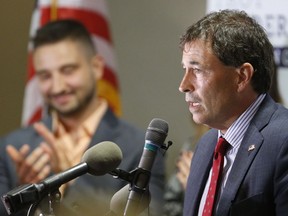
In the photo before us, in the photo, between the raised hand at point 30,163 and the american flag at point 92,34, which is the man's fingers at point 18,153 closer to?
the raised hand at point 30,163

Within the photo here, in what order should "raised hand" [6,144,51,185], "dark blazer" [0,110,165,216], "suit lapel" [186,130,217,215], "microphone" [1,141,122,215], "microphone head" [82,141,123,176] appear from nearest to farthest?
"microphone" [1,141,122,215] < "microphone head" [82,141,123,176] < "suit lapel" [186,130,217,215] < "dark blazer" [0,110,165,216] < "raised hand" [6,144,51,185]

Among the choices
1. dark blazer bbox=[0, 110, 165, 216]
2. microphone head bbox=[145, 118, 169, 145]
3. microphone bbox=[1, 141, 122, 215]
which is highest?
microphone head bbox=[145, 118, 169, 145]

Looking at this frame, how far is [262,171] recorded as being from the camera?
7.46 ft

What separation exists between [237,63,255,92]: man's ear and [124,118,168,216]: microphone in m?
0.35

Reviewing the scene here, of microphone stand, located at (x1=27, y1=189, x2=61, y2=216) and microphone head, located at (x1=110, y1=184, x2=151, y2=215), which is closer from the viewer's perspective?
microphone stand, located at (x1=27, y1=189, x2=61, y2=216)

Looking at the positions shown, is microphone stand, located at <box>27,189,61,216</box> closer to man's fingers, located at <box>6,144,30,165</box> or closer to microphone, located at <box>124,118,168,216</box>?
microphone, located at <box>124,118,168,216</box>

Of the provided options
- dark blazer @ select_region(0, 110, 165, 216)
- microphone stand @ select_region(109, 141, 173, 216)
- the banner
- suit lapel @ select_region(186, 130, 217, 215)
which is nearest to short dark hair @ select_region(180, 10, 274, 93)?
suit lapel @ select_region(186, 130, 217, 215)

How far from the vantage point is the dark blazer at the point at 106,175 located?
4344 mm

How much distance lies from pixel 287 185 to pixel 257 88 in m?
0.40

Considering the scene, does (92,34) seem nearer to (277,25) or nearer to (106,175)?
(106,175)

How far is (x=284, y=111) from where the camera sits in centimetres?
243

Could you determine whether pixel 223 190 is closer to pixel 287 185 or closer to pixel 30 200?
pixel 287 185

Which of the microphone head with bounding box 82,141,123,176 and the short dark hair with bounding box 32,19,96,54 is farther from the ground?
the short dark hair with bounding box 32,19,96,54

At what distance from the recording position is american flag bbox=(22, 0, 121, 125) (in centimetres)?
460
